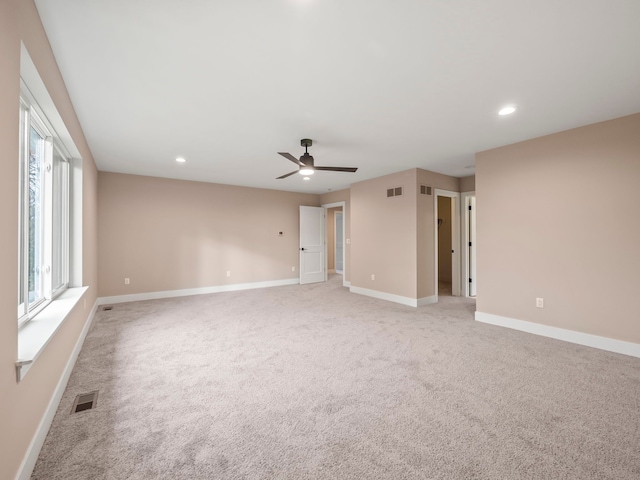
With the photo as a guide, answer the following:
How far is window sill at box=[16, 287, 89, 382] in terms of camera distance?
58.9 inches

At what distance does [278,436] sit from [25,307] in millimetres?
1973

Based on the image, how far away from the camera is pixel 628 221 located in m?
3.05

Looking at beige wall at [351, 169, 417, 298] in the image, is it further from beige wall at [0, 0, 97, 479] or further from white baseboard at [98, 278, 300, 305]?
beige wall at [0, 0, 97, 479]

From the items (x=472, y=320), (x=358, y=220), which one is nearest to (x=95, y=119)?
(x=358, y=220)

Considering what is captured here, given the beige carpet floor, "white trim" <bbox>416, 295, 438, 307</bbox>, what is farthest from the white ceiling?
"white trim" <bbox>416, 295, 438, 307</bbox>

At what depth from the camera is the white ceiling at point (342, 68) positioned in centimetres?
167

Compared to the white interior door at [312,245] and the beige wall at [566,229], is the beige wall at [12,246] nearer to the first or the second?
the beige wall at [566,229]

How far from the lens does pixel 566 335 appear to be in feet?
11.4

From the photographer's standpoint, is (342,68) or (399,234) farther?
(399,234)

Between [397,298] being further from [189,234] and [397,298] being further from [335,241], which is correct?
[335,241]

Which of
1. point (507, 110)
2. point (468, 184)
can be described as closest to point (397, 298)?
point (468, 184)

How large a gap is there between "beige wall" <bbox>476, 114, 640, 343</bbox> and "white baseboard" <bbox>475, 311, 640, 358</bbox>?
59 mm

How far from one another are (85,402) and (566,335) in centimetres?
487

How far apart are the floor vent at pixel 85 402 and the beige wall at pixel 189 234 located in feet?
12.6
